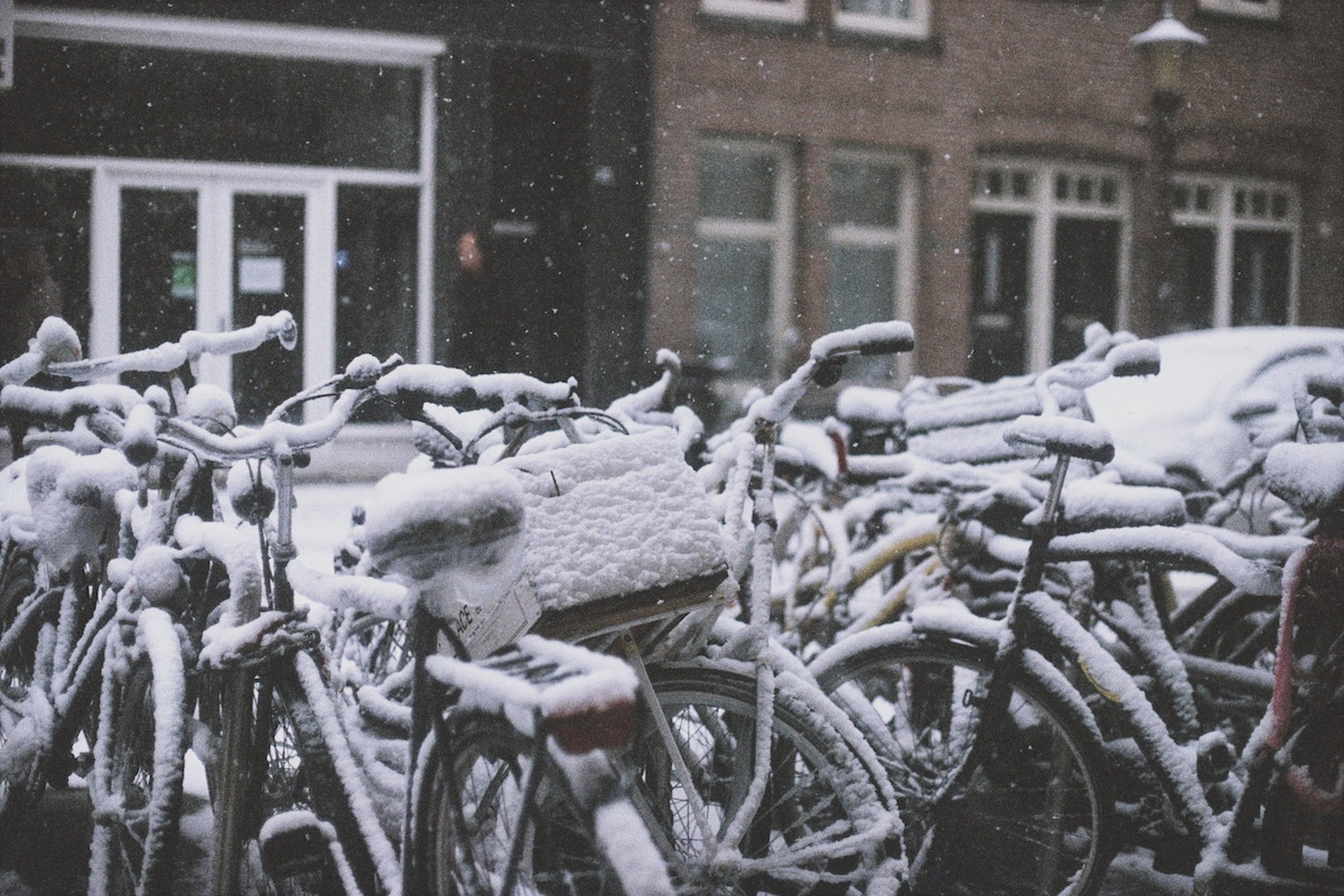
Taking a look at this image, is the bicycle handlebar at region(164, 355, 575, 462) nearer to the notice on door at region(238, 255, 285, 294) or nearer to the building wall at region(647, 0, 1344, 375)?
the notice on door at region(238, 255, 285, 294)

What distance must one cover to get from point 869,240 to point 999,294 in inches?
62.5

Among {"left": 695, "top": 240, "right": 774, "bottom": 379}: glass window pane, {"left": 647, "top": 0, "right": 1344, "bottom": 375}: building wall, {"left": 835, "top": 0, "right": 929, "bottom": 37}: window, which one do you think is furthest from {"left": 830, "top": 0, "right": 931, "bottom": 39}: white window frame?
{"left": 695, "top": 240, "right": 774, "bottom": 379}: glass window pane

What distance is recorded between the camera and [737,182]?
11977 millimetres

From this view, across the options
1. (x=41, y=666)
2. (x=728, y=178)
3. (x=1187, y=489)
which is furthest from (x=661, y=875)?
(x=728, y=178)

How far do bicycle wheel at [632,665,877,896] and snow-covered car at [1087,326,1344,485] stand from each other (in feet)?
16.2

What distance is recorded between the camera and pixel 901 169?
12508 mm

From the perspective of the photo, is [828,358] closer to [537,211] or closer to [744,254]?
[537,211]

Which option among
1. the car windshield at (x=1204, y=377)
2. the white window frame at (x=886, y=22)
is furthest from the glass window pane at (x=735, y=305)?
the car windshield at (x=1204, y=377)

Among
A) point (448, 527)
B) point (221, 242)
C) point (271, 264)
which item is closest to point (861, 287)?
point (271, 264)

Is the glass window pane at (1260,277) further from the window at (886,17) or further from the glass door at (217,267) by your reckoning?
the glass door at (217,267)

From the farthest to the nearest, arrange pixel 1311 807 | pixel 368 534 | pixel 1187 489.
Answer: pixel 1187 489 → pixel 1311 807 → pixel 368 534

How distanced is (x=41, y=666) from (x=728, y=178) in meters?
9.55

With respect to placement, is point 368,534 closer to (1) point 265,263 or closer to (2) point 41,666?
(2) point 41,666

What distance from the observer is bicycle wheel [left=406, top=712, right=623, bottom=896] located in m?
1.87
